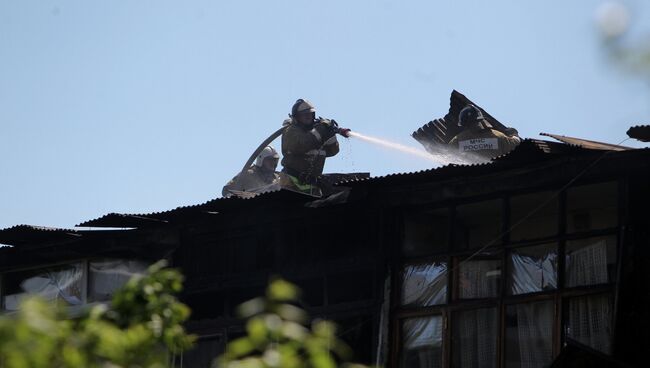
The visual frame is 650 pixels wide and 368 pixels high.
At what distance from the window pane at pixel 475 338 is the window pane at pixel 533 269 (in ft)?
1.44

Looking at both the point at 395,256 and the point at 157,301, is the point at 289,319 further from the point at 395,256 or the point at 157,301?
the point at 395,256

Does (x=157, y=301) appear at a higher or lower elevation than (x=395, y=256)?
lower

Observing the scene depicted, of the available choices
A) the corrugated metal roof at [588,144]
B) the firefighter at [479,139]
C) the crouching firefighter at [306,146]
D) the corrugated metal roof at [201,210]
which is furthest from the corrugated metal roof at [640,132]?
the crouching firefighter at [306,146]

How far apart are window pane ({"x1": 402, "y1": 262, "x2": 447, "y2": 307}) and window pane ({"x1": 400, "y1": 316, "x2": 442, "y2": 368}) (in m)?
0.23

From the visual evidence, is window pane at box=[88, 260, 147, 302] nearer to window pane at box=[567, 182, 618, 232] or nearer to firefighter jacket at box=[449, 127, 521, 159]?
firefighter jacket at box=[449, 127, 521, 159]

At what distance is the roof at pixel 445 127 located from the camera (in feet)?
74.7


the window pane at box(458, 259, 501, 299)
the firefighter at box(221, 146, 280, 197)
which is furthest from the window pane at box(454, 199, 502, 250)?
the firefighter at box(221, 146, 280, 197)

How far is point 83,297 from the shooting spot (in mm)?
19547

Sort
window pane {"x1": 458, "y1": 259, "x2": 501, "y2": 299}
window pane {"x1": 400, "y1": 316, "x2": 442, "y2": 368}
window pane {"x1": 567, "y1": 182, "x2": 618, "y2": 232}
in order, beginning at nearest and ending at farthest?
window pane {"x1": 567, "y1": 182, "x2": 618, "y2": 232} < window pane {"x1": 458, "y1": 259, "x2": 501, "y2": 299} < window pane {"x1": 400, "y1": 316, "x2": 442, "y2": 368}

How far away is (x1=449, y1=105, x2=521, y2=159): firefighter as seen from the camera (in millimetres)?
19797

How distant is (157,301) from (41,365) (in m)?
1.37

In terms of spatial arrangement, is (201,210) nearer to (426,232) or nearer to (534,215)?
(426,232)

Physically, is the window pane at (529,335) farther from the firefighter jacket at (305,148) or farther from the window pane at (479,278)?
the firefighter jacket at (305,148)

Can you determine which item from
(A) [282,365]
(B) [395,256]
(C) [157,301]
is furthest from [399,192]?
(A) [282,365]
